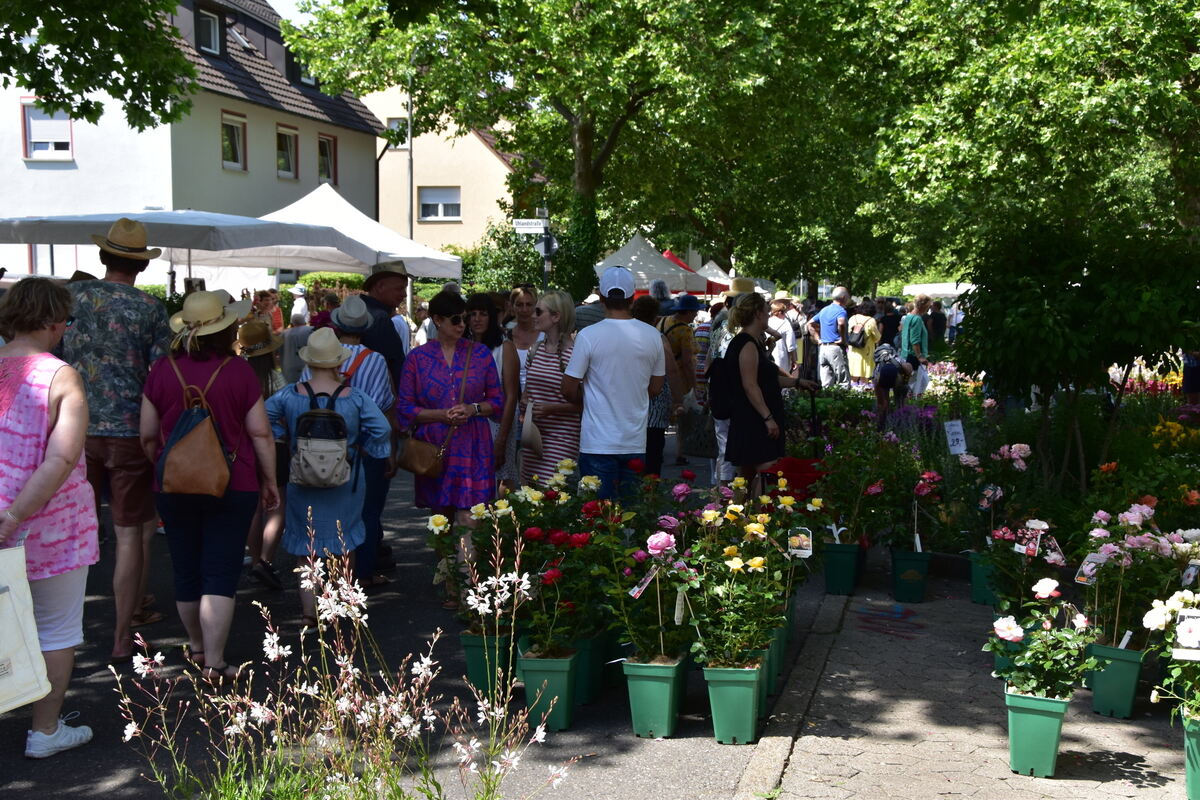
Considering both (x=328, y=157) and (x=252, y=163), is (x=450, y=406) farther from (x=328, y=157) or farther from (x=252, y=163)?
(x=328, y=157)

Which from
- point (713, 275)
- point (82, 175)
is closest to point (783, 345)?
point (82, 175)

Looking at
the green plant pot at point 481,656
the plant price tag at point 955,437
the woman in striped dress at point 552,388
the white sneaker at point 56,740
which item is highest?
the woman in striped dress at point 552,388

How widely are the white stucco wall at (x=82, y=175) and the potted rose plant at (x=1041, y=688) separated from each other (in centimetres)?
2593

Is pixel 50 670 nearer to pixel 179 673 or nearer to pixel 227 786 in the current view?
pixel 179 673

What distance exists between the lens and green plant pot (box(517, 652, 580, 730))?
16.9 feet

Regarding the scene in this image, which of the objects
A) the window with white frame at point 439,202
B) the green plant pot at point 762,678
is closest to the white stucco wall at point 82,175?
the window with white frame at point 439,202

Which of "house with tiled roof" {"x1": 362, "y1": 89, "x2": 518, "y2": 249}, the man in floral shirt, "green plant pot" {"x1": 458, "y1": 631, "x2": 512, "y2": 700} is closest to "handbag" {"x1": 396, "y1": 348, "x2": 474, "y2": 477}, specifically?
the man in floral shirt

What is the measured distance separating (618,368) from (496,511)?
61.0 inches

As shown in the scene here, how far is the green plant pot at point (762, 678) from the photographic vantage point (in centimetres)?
511

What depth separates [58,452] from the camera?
4633mm

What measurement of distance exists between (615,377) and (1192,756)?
347 centimetres

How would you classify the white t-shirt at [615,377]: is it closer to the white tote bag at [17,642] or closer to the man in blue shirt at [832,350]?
the white tote bag at [17,642]

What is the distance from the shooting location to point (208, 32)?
2978cm

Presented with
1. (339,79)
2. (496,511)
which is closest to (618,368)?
(496,511)
